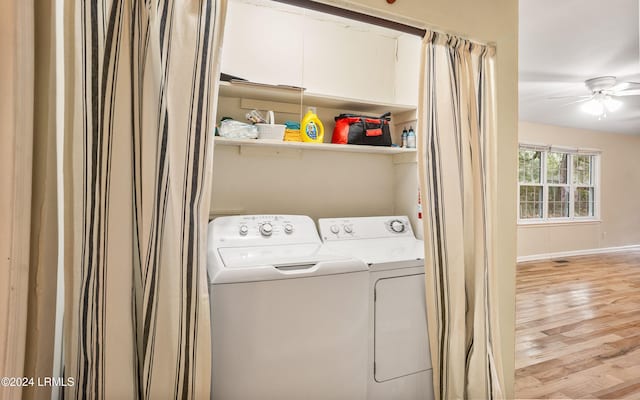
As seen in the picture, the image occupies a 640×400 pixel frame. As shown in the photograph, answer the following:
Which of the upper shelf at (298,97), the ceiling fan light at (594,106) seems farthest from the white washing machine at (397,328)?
the ceiling fan light at (594,106)

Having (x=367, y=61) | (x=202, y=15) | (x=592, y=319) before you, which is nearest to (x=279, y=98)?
(x=367, y=61)

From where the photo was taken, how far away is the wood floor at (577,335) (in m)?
2.17

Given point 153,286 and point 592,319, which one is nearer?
point 153,286

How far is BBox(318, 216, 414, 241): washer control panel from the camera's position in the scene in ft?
7.00

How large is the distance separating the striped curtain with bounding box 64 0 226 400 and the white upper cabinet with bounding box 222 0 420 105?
3.06 ft

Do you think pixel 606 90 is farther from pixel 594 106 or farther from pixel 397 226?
pixel 397 226

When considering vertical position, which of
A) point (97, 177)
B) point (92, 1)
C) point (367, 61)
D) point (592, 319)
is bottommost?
point (592, 319)

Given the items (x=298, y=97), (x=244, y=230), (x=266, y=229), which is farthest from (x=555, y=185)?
(x=244, y=230)

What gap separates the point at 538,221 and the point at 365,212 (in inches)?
197

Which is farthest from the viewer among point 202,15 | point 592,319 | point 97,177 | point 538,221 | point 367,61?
point 538,221

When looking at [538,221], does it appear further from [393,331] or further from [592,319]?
[393,331]

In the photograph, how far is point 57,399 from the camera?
1.19 meters

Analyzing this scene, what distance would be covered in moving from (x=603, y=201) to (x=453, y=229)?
23.5 ft

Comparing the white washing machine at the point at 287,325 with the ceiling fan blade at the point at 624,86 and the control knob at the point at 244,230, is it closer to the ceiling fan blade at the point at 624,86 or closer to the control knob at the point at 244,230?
the control knob at the point at 244,230
